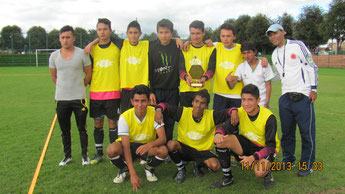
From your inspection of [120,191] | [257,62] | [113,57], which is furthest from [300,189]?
[113,57]

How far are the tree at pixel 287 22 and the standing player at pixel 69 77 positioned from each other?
1827 inches

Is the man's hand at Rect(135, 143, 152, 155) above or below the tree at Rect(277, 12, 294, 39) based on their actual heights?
below

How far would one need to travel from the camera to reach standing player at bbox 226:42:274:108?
3955mm

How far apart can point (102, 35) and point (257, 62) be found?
7.75 ft

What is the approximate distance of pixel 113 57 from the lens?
13.8 feet

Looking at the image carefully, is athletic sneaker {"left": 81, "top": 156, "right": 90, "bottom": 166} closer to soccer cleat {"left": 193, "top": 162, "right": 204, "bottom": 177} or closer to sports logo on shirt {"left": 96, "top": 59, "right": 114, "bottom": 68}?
sports logo on shirt {"left": 96, "top": 59, "right": 114, "bottom": 68}

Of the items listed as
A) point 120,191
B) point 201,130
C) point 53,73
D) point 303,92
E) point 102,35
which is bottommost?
point 120,191

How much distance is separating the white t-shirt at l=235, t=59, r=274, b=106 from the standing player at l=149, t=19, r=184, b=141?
0.91 meters

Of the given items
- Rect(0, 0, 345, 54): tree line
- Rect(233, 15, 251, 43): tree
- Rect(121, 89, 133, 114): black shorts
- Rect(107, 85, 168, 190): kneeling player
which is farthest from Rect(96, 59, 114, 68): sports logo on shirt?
Rect(233, 15, 251, 43): tree

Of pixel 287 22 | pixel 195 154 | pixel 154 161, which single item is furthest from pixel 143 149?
pixel 287 22

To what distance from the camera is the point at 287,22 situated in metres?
45.8

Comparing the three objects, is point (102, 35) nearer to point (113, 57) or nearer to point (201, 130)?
point (113, 57)

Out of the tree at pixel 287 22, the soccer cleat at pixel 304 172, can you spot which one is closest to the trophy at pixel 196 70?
the soccer cleat at pixel 304 172

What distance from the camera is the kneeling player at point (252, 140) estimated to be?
10.8 ft
